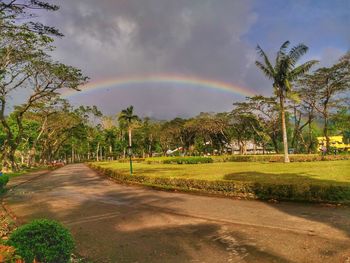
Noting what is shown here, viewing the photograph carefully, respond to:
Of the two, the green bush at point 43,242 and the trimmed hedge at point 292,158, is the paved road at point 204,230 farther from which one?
the trimmed hedge at point 292,158

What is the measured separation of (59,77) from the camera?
4169 cm

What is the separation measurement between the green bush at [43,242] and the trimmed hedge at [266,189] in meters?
9.45

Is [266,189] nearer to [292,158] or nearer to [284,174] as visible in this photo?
[284,174]

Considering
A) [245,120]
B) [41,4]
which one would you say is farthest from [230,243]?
[245,120]

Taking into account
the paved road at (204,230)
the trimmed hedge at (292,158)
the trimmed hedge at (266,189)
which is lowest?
the paved road at (204,230)

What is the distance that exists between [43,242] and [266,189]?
10.1m

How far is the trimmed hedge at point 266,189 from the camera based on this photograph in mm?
11750

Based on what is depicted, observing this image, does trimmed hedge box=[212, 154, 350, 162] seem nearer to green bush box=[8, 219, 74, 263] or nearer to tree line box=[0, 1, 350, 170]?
tree line box=[0, 1, 350, 170]

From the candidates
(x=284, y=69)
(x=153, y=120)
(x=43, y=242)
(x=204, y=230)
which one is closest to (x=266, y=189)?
(x=204, y=230)

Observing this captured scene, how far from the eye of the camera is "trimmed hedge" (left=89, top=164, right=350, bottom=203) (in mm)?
11750

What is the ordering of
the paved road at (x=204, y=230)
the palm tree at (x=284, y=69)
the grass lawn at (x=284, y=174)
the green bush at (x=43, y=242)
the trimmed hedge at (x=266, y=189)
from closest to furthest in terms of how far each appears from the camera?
the green bush at (x=43, y=242)
the paved road at (x=204, y=230)
the trimmed hedge at (x=266, y=189)
the grass lawn at (x=284, y=174)
the palm tree at (x=284, y=69)

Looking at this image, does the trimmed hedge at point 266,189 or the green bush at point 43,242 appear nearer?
the green bush at point 43,242

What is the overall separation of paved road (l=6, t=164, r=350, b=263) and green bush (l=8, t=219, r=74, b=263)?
5.57 feet

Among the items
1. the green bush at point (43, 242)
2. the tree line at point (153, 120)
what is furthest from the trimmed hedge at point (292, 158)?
the green bush at point (43, 242)
